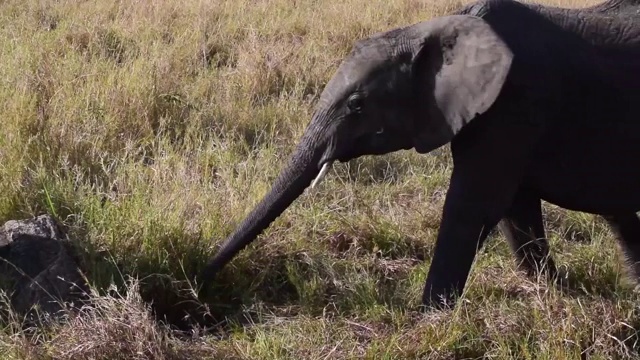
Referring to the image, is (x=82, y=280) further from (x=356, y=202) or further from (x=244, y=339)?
(x=356, y=202)

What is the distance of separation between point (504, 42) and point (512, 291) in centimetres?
102

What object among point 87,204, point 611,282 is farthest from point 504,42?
point 87,204

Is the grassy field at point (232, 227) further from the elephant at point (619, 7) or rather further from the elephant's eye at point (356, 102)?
the elephant at point (619, 7)

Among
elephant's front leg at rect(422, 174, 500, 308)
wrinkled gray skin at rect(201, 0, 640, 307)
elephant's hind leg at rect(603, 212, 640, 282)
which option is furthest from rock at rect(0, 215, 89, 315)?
elephant's hind leg at rect(603, 212, 640, 282)

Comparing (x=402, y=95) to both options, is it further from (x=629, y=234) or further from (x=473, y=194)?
(x=629, y=234)

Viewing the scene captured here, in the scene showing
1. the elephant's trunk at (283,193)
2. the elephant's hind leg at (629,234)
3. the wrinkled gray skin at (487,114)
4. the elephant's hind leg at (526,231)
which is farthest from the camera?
the elephant's hind leg at (629,234)

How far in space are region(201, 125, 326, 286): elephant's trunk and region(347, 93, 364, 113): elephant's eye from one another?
0.57ft

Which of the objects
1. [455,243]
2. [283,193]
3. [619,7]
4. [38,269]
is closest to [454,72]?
[455,243]

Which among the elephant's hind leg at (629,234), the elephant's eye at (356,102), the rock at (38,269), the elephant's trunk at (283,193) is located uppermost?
the elephant's eye at (356,102)

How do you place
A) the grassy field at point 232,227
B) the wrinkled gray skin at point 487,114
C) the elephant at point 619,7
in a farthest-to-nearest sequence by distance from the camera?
the elephant at point 619,7 → the wrinkled gray skin at point 487,114 → the grassy field at point 232,227

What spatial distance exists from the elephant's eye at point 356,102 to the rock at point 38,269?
3.69 feet

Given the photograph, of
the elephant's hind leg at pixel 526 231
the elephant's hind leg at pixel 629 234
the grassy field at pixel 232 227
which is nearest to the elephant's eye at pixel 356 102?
the grassy field at pixel 232 227

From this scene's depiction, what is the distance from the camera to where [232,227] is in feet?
12.6

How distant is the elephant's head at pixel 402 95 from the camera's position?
3.02 metres
